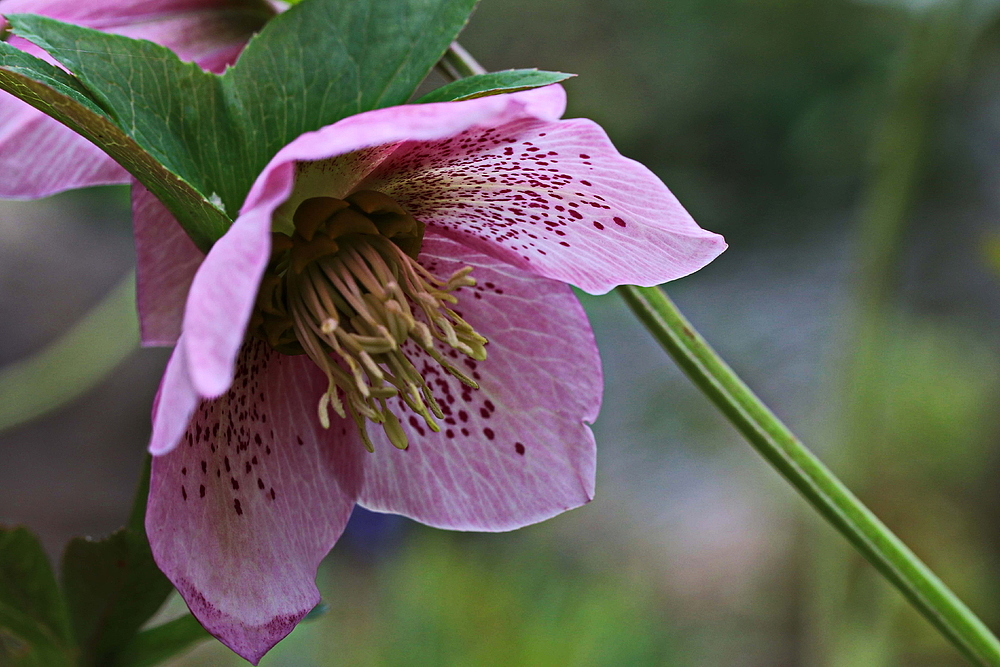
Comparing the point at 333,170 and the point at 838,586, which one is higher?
the point at 333,170

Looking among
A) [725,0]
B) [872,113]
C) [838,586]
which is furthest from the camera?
[725,0]

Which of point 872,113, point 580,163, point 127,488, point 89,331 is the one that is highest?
point 580,163

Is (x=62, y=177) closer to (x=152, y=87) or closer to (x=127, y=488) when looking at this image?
(x=152, y=87)

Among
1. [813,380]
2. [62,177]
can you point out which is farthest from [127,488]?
[62,177]

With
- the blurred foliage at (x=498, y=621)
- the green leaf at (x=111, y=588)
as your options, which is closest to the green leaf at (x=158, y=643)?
the green leaf at (x=111, y=588)

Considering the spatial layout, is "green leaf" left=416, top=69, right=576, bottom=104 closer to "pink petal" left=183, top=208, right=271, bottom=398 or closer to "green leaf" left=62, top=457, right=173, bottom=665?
"pink petal" left=183, top=208, right=271, bottom=398

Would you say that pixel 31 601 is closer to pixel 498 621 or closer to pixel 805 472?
pixel 805 472

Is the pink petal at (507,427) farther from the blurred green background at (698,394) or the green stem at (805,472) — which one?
the blurred green background at (698,394)
